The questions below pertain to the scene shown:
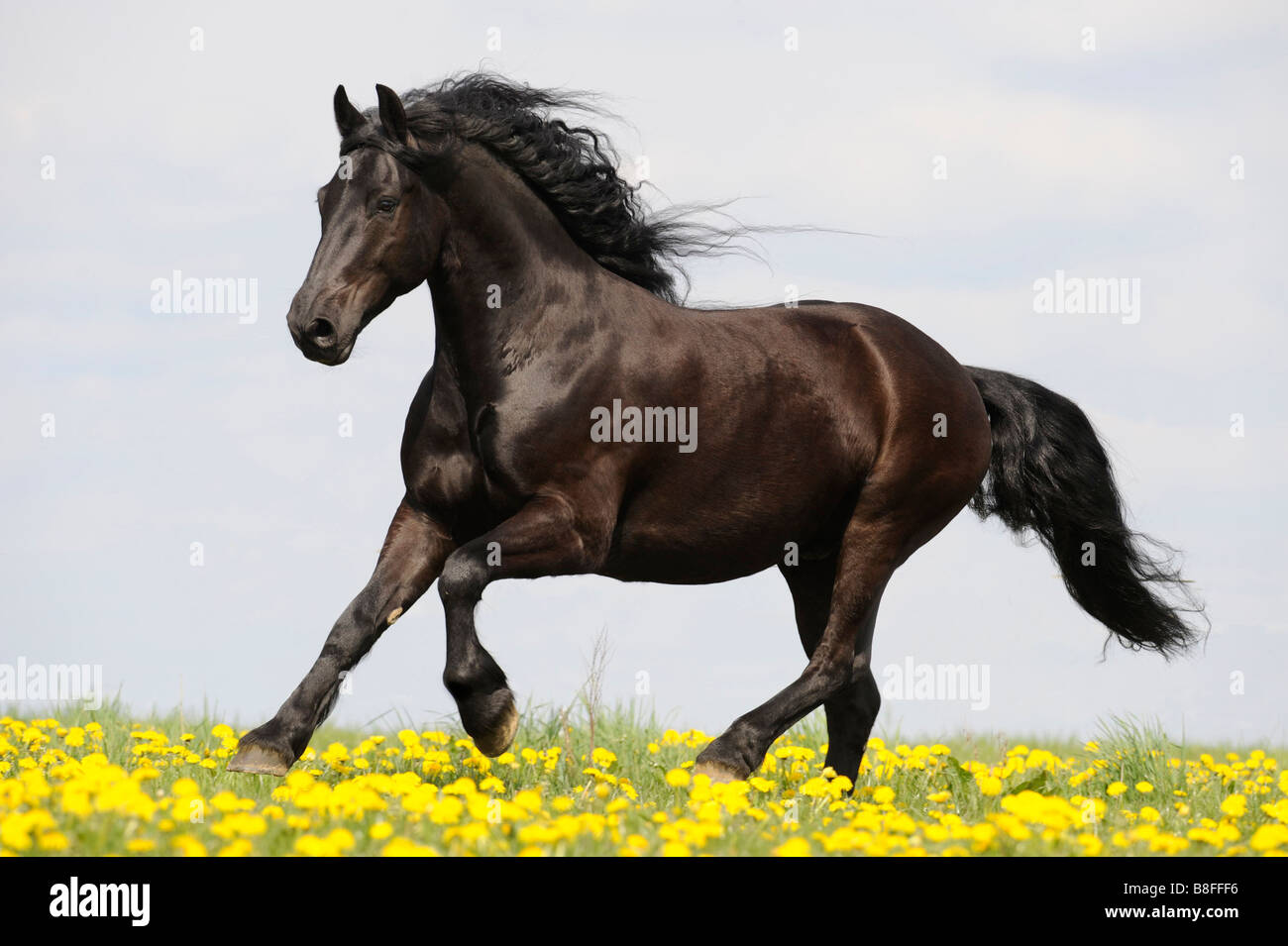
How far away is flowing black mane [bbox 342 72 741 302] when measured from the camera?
6191 mm

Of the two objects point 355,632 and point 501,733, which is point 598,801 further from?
point 355,632

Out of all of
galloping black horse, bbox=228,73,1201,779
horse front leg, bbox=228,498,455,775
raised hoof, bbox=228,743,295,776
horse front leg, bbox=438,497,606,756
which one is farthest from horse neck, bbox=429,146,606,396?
raised hoof, bbox=228,743,295,776

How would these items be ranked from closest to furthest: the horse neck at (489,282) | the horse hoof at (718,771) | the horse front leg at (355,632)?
the horse front leg at (355,632) → the horse neck at (489,282) → the horse hoof at (718,771)

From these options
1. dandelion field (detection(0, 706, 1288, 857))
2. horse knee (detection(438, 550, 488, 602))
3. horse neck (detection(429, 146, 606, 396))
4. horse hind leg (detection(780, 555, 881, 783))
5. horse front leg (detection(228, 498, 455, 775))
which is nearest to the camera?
dandelion field (detection(0, 706, 1288, 857))

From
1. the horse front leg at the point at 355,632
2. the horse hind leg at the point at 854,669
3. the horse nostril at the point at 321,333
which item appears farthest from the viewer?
the horse hind leg at the point at 854,669

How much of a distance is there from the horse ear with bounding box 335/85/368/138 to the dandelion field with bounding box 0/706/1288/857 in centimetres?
251

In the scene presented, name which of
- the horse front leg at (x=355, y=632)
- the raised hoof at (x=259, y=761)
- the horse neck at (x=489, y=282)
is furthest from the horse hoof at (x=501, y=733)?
the horse neck at (x=489, y=282)

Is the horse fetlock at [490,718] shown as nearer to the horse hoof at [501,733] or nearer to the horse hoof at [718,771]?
the horse hoof at [501,733]

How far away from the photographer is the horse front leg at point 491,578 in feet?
18.7

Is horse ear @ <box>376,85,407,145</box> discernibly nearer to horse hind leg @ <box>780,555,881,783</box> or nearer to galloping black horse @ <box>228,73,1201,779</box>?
galloping black horse @ <box>228,73,1201,779</box>

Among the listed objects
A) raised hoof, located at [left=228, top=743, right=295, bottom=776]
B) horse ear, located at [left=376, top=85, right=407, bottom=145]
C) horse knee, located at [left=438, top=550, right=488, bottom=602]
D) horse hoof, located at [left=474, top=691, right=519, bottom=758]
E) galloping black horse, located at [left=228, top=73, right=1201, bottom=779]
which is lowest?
raised hoof, located at [left=228, top=743, right=295, bottom=776]

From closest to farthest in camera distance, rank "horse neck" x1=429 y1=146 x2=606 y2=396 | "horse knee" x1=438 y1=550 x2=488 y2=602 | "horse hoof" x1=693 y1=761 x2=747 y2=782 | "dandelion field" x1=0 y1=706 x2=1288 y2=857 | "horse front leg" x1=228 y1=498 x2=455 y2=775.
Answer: "dandelion field" x1=0 y1=706 x2=1288 y2=857 → "horse knee" x1=438 y1=550 x2=488 y2=602 → "horse front leg" x1=228 y1=498 x2=455 y2=775 → "horse neck" x1=429 y1=146 x2=606 y2=396 → "horse hoof" x1=693 y1=761 x2=747 y2=782

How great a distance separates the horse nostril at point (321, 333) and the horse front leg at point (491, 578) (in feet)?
3.09

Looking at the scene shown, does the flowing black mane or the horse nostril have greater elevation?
the flowing black mane
